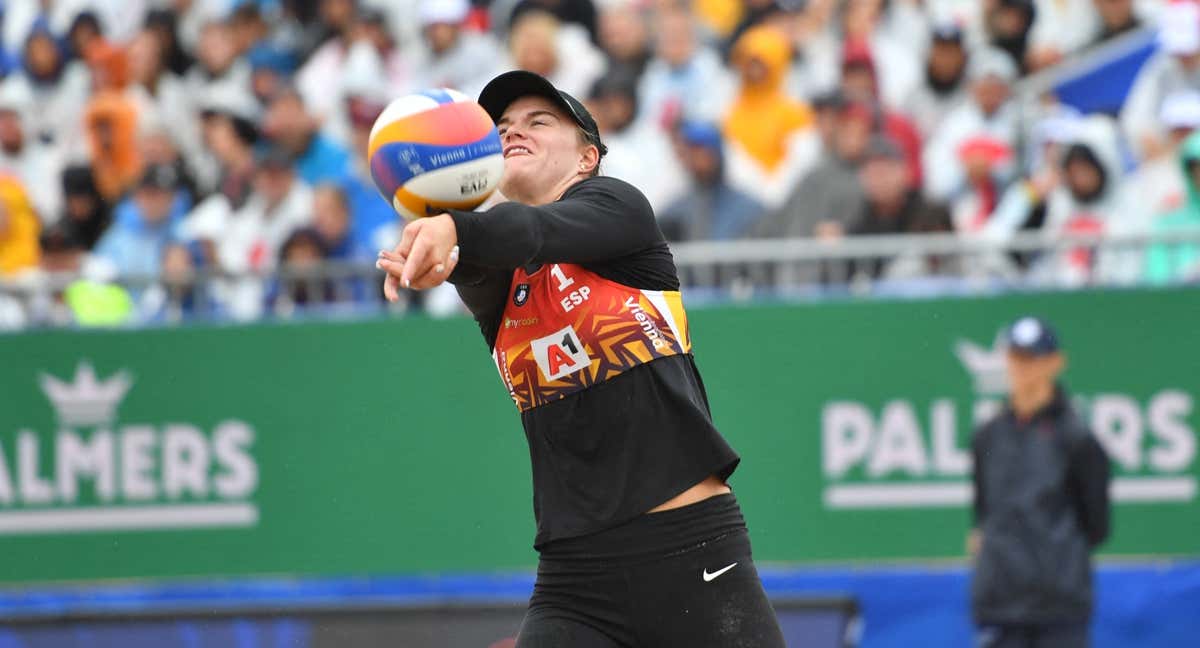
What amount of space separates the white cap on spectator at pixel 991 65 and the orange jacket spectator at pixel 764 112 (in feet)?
3.50

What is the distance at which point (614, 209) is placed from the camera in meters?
4.28

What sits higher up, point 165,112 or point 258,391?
point 165,112

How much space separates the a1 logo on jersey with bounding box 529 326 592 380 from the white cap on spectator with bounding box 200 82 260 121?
8.31m

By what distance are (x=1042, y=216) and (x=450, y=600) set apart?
12.6ft

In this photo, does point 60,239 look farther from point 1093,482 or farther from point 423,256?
point 423,256

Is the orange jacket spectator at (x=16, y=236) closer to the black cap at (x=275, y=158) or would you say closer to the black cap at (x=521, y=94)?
the black cap at (x=275, y=158)

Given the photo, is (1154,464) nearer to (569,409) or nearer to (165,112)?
(569,409)

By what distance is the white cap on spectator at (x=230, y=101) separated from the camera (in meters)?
12.5

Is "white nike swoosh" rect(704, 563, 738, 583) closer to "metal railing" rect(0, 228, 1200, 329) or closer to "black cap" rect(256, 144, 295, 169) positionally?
"metal railing" rect(0, 228, 1200, 329)

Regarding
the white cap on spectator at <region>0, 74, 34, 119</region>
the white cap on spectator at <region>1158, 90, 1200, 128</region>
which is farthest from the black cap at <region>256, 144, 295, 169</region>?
the white cap on spectator at <region>1158, 90, 1200, 128</region>

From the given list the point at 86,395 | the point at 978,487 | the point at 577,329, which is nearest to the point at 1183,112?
the point at 978,487

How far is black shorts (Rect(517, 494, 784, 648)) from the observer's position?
4473 millimetres

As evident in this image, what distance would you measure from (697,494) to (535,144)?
1006mm

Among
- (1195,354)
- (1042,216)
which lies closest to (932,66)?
(1042,216)
